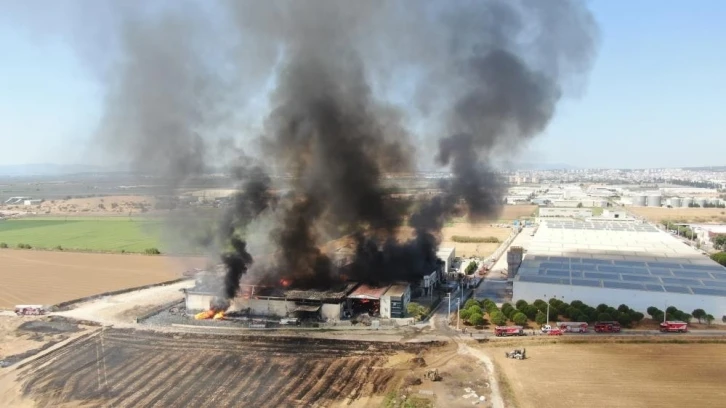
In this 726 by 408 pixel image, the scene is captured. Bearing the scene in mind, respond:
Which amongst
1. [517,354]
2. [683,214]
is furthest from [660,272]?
[683,214]

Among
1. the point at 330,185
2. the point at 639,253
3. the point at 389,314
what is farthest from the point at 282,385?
the point at 639,253

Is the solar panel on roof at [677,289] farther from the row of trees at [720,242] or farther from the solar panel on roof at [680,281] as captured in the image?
the row of trees at [720,242]

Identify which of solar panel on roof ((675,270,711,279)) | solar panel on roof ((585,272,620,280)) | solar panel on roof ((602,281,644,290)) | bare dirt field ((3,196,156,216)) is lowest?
solar panel on roof ((602,281,644,290))

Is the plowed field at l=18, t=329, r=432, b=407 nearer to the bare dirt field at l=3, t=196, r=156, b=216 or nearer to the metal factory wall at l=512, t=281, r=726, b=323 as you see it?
the metal factory wall at l=512, t=281, r=726, b=323

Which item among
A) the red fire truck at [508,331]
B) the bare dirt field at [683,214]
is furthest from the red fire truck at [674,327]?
the bare dirt field at [683,214]

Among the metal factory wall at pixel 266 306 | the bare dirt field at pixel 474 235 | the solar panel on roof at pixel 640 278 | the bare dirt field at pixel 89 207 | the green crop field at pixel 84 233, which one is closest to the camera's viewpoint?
the metal factory wall at pixel 266 306

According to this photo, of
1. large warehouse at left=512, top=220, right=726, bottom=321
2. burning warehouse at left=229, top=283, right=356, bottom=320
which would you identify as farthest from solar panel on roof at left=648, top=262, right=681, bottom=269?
burning warehouse at left=229, top=283, right=356, bottom=320
